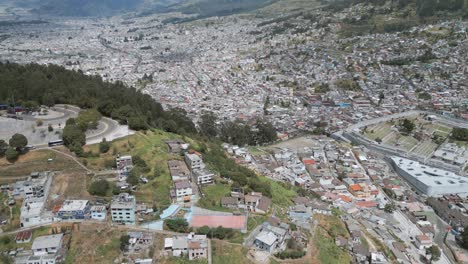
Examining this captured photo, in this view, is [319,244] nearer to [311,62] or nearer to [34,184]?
[34,184]

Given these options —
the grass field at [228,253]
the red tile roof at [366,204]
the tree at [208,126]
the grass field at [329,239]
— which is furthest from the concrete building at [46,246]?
the tree at [208,126]

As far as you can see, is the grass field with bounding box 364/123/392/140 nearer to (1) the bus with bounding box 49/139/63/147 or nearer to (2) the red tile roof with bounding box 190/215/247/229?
(2) the red tile roof with bounding box 190/215/247/229

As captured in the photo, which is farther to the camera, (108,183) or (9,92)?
(9,92)

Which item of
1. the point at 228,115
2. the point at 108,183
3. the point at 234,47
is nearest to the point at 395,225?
the point at 108,183

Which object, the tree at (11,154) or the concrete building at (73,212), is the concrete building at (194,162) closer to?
the concrete building at (73,212)

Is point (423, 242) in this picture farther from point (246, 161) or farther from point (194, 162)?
point (246, 161)
